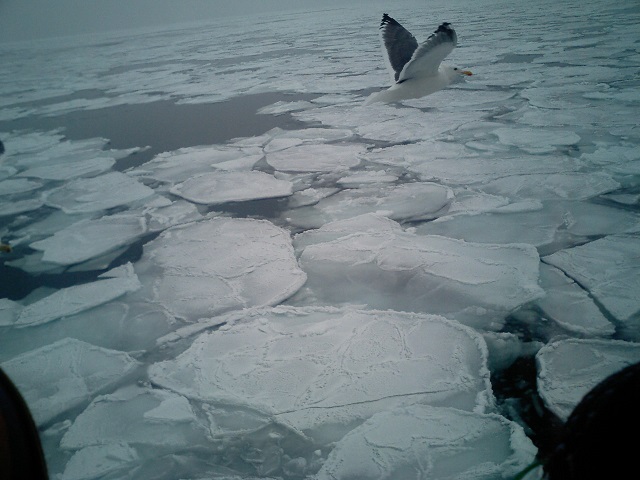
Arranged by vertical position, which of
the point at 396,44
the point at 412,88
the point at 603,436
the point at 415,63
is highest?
the point at 396,44

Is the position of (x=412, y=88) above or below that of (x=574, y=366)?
above

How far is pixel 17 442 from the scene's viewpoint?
507 mm

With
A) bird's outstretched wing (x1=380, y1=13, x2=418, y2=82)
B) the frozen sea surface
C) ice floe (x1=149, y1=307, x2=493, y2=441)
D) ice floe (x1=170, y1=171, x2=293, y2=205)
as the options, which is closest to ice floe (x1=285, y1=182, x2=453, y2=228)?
the frozen sea surface

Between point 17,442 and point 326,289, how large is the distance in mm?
1412

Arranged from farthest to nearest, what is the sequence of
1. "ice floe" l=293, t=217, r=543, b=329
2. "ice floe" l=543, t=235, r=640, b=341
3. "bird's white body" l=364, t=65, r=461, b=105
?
"bird's white body" l=364, t=65, r=461, b=105 → "ice floe" l=293, t=217, r=543, b=329 → "ice floe" l=543, t=235, r=640, b=341

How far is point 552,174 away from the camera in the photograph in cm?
272

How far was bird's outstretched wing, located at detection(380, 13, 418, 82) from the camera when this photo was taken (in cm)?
391

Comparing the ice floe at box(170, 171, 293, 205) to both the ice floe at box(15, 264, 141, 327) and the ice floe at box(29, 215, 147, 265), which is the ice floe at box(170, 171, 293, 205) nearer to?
the ice floe at box(29, 215, 147, 265)

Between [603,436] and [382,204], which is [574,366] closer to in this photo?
[603,436]

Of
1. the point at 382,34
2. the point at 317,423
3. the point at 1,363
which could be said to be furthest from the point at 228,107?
the point at 317,423

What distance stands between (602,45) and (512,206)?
6.08 meters

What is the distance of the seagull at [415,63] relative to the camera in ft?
10.3

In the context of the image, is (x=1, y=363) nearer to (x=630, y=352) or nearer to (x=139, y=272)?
(x=139, y=272)

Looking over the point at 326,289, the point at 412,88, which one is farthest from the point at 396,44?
the point at 326,289
